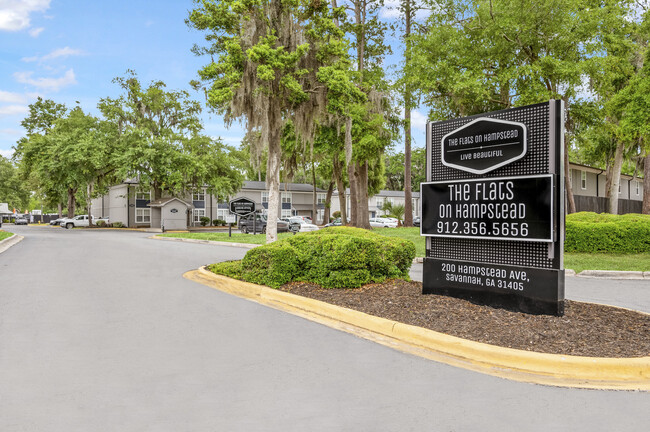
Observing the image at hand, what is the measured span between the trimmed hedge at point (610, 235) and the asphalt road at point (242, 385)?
13.9 m

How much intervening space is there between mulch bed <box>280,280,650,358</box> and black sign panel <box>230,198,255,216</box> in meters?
21.7

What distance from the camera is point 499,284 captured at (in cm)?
675

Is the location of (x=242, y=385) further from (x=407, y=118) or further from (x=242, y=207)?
(x=407, y=118)

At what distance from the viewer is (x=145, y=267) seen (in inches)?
551

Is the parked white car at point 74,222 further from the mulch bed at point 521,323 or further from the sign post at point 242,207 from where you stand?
the mulch bed at point 521,323

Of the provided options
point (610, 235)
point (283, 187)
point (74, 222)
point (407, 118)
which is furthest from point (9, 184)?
point (610, 235)

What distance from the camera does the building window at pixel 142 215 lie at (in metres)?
54.9

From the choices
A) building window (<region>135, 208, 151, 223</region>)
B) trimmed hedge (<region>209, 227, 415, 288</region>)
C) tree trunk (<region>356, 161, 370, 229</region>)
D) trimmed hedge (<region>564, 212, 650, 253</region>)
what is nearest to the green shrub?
trimmed hedge (<region>209, 227, 415, 288</region>)

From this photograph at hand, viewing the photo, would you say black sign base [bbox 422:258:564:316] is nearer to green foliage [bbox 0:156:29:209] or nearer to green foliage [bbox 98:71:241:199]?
green foliage [bbox 98:71:241:199]

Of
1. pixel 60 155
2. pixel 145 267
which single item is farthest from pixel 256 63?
pixel 60 155

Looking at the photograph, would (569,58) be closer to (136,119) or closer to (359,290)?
(359,290)

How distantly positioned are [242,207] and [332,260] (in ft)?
69.8

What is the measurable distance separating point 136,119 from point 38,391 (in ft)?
154

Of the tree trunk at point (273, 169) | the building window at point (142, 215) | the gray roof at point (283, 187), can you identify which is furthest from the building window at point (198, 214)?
the tree trunk at point (273, 169)
